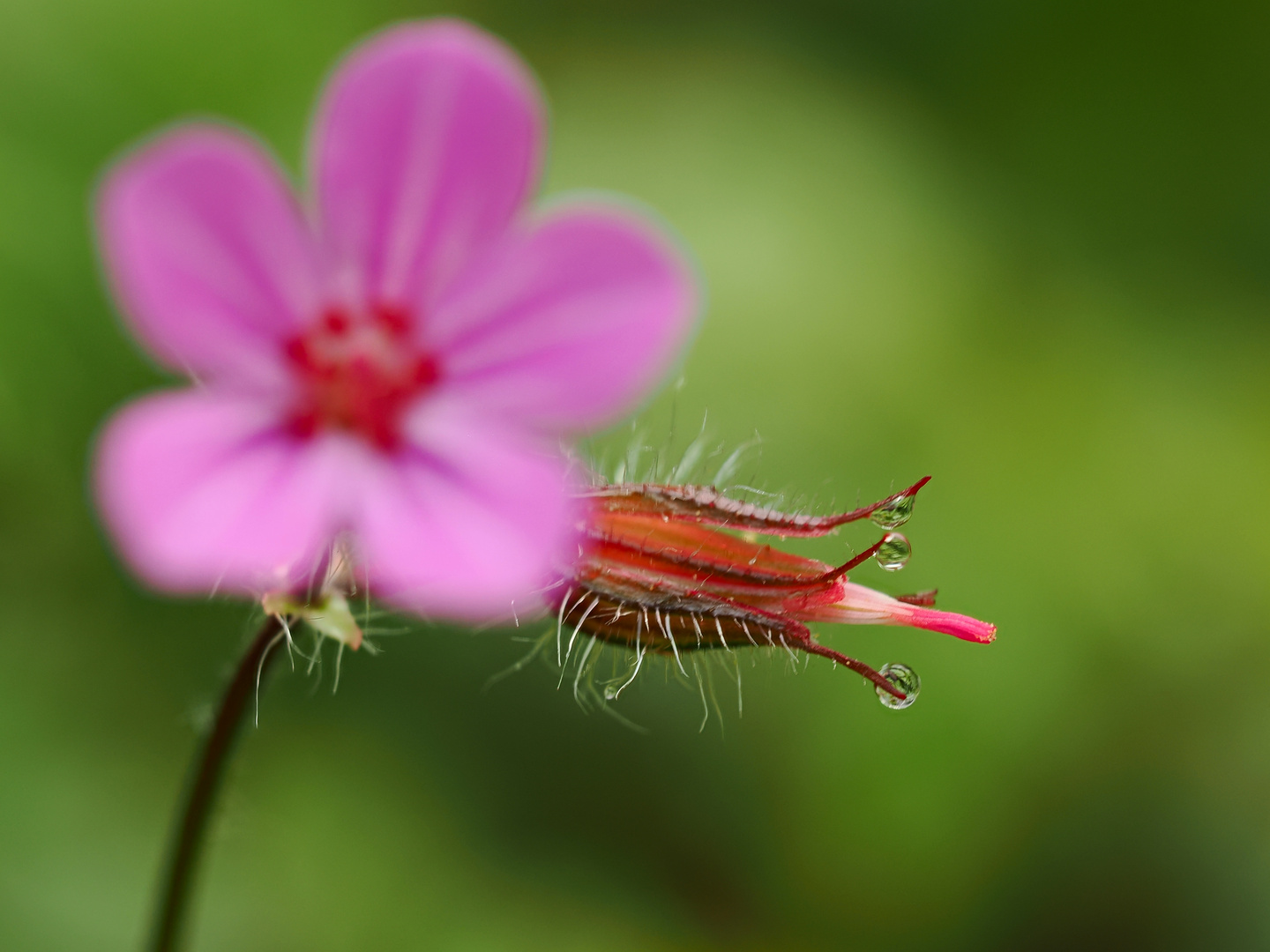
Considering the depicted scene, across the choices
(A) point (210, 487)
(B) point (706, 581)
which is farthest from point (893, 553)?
(A) point (210, 487)

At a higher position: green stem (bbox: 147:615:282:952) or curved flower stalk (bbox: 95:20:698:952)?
curved flower stalk (bbox: 95:20:698:952)

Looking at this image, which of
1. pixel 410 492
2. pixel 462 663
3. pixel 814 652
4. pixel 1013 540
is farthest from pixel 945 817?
pixel 410 492

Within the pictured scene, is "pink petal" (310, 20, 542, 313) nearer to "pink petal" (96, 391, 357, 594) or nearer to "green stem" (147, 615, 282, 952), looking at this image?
"pink petal" (96, 391, 357, 594)

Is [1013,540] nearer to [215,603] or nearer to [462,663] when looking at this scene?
[462,663]

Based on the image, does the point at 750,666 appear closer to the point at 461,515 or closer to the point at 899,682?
the point at 899,682

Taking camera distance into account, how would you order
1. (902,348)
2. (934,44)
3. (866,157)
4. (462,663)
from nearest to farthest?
(462,663) < (902,348) < (866,157) < (934,44)

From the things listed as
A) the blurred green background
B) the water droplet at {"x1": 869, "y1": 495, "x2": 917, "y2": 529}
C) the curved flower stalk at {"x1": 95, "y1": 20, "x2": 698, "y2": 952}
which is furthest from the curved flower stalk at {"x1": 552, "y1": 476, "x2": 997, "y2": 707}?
the blurred green background

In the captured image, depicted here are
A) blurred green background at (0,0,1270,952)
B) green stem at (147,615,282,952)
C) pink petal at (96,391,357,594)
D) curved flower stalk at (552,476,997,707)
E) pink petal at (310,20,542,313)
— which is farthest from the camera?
blurred green background at (0,0,1270,952)
